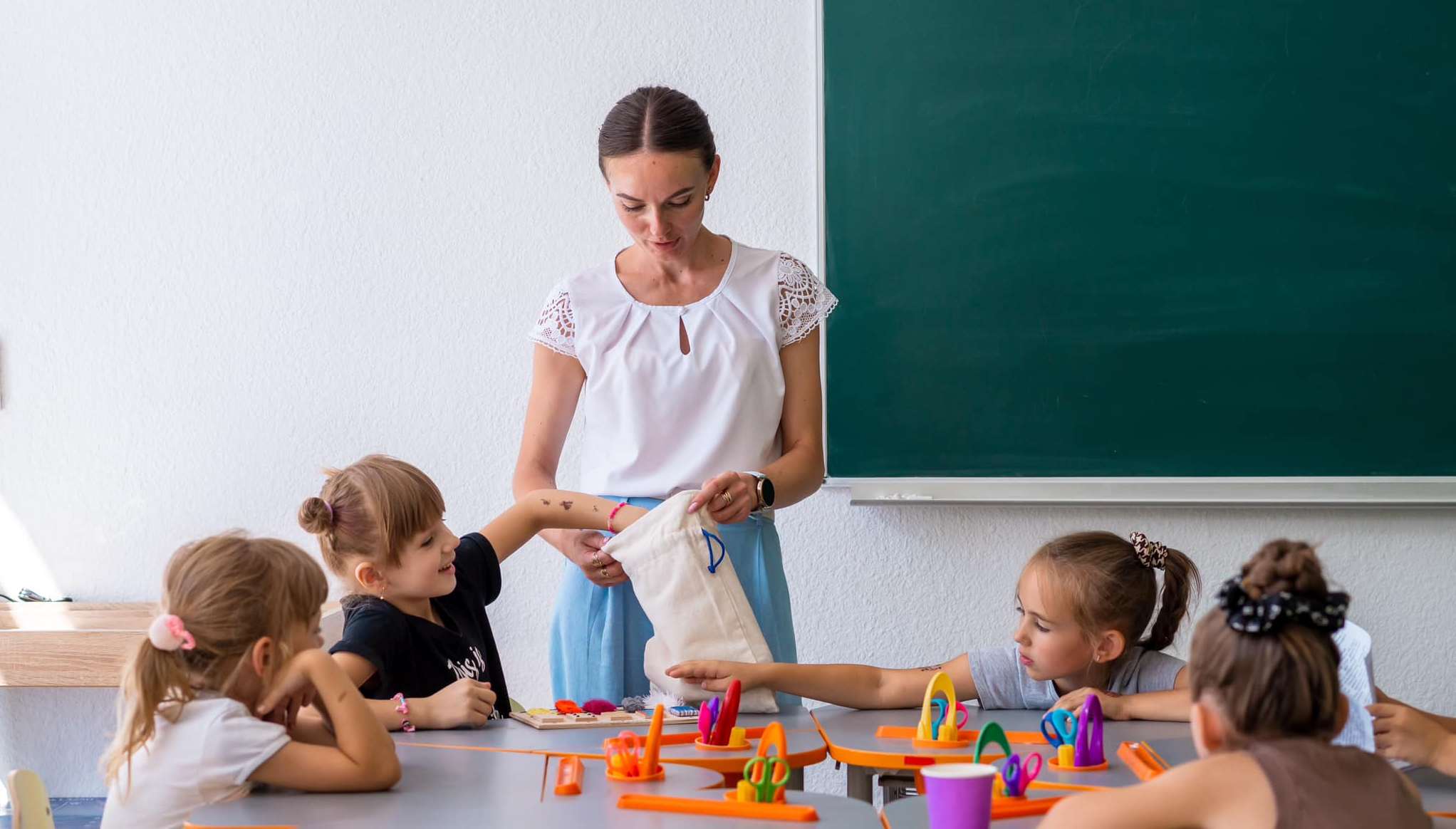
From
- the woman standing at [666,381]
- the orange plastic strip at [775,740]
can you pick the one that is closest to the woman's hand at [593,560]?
the woman standing at [666,381]

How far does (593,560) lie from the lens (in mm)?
2199

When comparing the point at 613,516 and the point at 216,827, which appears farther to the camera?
the point at 613,516

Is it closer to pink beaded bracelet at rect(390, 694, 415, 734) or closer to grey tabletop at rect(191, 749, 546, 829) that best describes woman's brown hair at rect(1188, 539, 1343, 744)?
grey tabletop at rect(191, 749, 546, 829)

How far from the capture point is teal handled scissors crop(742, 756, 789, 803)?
1.40 metres

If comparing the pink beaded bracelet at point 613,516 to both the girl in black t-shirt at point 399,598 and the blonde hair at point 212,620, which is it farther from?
the blonde hair at point 212,620

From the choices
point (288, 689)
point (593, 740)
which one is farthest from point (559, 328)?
point (288, 689)

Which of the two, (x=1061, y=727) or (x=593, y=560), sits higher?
(x=593, y=560)

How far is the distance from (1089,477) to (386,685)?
1772 millimetres

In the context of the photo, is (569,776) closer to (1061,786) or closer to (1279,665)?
(1061,786)

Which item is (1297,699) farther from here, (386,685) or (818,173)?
(818,173)

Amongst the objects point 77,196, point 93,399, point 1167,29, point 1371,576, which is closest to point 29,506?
point 93,399

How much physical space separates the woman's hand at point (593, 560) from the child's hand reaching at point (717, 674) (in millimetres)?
280

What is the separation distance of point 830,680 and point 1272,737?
37.2 inches

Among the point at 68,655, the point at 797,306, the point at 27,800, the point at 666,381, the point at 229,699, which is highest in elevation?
the point at 797,306
